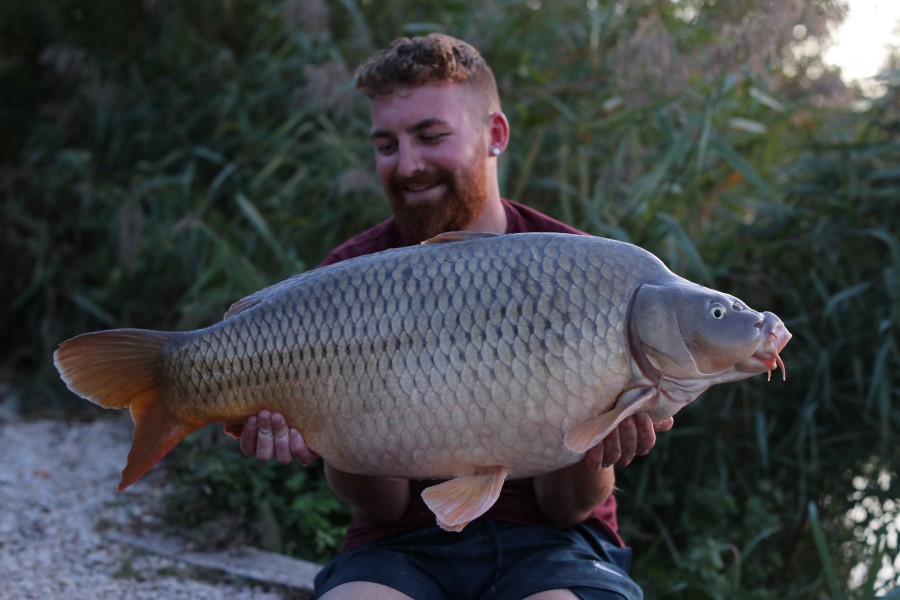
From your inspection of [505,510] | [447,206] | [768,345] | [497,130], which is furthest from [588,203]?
[768,345]

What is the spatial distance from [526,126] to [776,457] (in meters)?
1.27

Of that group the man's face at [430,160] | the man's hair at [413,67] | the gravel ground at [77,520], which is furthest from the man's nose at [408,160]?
the gravel ground at [77,520]

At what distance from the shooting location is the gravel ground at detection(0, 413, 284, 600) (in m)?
2.15

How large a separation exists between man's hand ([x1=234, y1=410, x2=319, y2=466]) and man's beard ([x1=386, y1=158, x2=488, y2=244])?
501 millimetres

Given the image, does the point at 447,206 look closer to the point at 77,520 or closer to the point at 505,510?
the point at 505,510

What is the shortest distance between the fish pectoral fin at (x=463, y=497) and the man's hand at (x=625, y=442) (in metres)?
0.15

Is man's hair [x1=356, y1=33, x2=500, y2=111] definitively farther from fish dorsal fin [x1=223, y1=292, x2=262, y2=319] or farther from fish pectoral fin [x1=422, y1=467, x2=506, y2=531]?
fish pectoral fin [x1=422, y1=467, x2=506, y2=531]

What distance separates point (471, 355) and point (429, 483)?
1.88ft

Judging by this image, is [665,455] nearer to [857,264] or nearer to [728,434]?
[728,434]

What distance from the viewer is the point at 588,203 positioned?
2805mm

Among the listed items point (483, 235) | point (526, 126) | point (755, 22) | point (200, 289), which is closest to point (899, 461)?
point (755, 22)

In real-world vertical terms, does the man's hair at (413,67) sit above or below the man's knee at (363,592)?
above

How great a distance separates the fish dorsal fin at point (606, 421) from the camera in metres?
1.25

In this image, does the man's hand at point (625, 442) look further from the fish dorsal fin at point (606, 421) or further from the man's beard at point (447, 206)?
the man's beard at point (447, 206)
